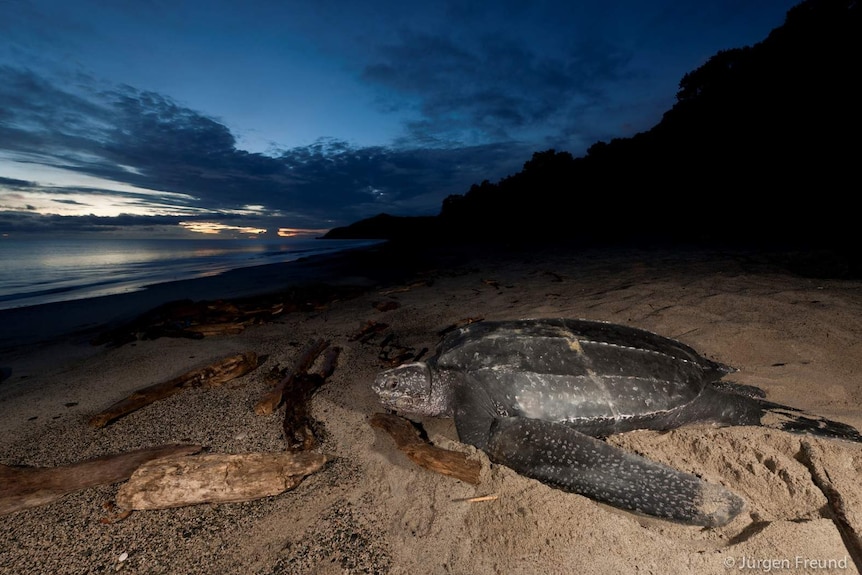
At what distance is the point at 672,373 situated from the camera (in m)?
2.04

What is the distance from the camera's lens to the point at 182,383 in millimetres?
2793

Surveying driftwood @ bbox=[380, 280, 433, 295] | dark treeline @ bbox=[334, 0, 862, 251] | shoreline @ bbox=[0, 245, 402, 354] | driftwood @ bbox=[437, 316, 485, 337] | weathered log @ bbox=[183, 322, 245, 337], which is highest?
dark treeline @ bbox=[334, 0, 862, 251]

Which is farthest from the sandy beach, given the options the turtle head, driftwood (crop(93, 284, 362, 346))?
driftwood (crop(93, 284, 362, 346))

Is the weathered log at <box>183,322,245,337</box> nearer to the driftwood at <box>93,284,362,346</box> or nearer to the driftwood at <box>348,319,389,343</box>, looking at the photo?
the driftwood at <box>93,284,362,346</box>

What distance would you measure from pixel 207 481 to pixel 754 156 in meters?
19.4

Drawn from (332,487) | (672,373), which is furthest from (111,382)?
(672,373)

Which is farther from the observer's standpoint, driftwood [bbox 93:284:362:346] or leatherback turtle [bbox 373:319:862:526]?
driftwood [bbox 93:284:362:346]

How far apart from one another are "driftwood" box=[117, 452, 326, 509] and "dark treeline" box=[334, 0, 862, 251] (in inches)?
409

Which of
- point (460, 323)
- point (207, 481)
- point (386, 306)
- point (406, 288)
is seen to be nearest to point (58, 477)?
point (207, 481)

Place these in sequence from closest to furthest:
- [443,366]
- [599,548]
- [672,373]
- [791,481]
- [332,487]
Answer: [599,548], [791,481], [332,487], [672,373], [443,366]

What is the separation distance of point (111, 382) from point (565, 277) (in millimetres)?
6851

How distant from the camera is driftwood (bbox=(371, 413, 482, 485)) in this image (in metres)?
1.76

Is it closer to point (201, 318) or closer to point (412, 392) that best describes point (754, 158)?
point (412, 392)

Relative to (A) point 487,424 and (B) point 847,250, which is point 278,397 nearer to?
(A) point 487,424
